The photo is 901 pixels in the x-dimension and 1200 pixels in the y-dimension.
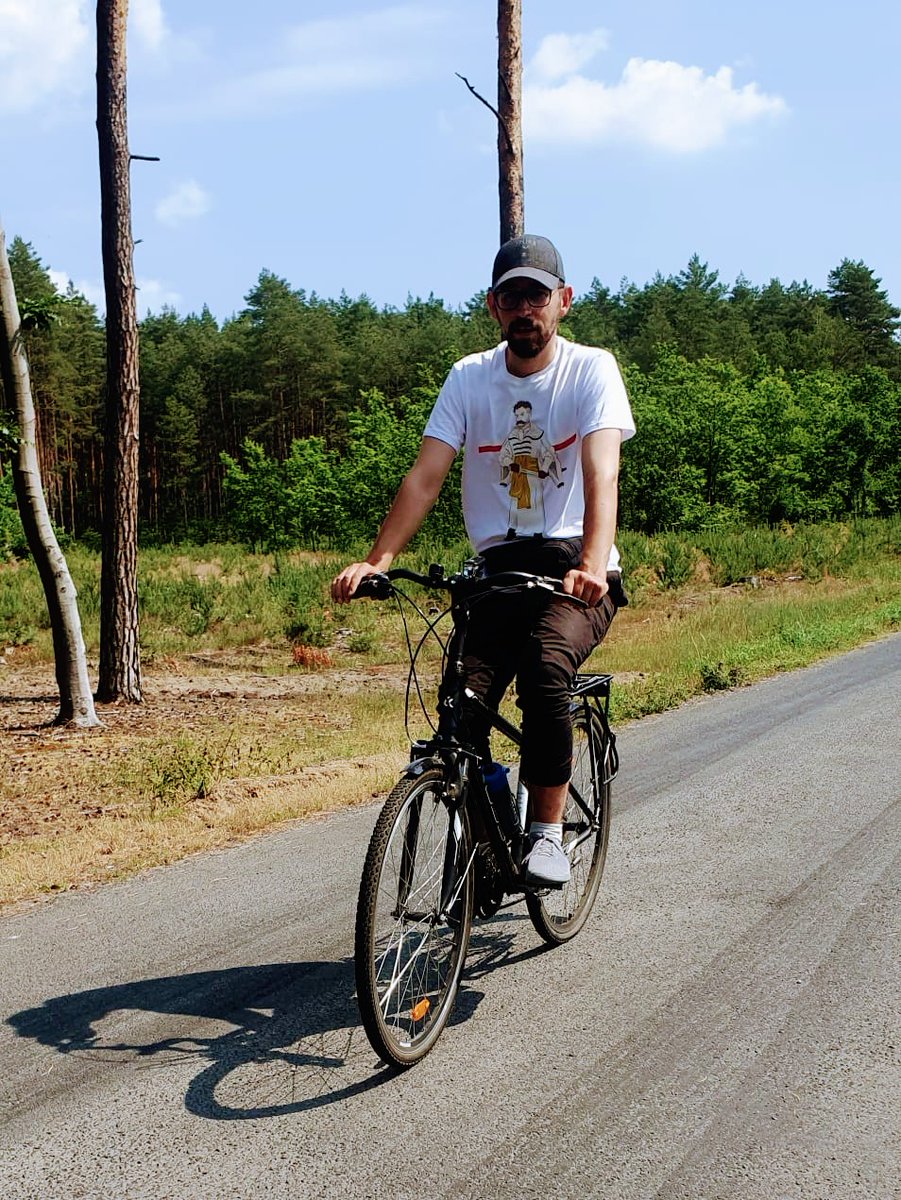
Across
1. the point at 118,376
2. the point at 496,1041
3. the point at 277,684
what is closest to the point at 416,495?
the point at 496,1041

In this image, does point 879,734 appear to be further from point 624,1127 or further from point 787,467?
point 787,467

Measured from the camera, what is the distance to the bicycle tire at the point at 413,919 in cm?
333

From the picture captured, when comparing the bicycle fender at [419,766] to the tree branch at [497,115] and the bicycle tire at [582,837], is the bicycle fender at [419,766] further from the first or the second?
the tree branch at [497,115]

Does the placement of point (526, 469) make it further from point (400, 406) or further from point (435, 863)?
point (400, 406)

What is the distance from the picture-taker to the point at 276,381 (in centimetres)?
7988

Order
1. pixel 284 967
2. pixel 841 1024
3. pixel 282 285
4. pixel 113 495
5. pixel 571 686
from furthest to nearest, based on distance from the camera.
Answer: pixel 282 285, pixel 113 495, pixel 284 967, pixel 571 686, pixel 841 1024

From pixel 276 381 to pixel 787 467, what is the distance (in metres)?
42.7

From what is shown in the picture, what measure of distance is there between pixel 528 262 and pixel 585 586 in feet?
3.71

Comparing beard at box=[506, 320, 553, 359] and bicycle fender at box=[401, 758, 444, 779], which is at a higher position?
beard at box=[506, 320, 553, 359]

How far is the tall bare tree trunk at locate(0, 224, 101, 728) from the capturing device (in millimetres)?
11555

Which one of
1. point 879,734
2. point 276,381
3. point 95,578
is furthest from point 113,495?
point 276,381

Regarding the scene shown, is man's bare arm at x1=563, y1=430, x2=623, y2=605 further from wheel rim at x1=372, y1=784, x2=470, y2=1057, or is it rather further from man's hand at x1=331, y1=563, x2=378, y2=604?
wheel rim at x1=372, y1=784, x2=470, y2=1057

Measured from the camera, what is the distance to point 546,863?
4.04m

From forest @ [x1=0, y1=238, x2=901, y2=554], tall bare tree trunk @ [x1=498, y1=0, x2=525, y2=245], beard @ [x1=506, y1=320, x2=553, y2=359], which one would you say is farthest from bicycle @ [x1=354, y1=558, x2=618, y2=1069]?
forest @ [x1=0, y1=238, x2=901, y2=554]
